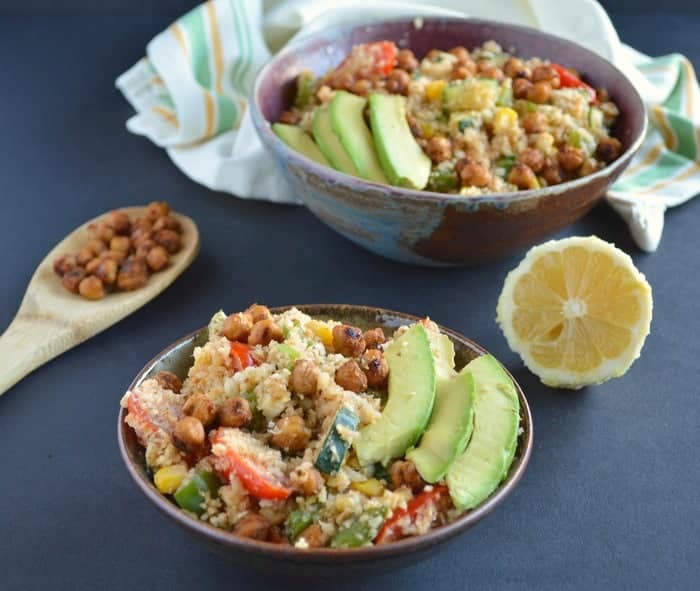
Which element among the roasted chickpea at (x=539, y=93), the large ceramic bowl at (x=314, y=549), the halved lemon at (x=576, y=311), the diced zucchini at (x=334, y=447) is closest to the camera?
the large ceramic bowl at (x=314, y=549)

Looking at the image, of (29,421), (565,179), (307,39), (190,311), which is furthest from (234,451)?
(307,39)

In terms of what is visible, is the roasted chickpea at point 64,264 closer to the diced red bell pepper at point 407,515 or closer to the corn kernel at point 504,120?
the corn kernel at point 504,120

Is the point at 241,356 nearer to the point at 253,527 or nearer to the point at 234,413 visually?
the point at 234,413

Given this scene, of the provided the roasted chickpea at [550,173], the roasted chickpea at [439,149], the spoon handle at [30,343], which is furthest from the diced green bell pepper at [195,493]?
the roasted chickpea at [550,173]

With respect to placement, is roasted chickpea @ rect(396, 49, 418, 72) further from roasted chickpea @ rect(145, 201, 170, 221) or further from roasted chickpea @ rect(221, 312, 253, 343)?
roasted chickpea @ rect(221, 312, 253, 343)

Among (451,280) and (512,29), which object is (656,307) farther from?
(512,29)
